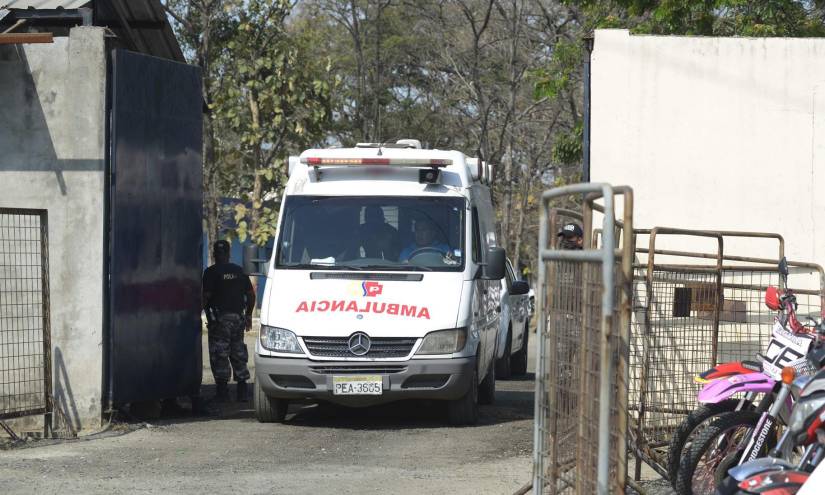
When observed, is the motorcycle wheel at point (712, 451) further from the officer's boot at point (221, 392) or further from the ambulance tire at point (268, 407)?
the officer's boot at point (221, 392)

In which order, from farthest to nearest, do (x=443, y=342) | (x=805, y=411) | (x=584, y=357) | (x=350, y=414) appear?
(x=350, y=414)
(x=443, y=342)
(x=805, y=411)
(x=584, y=357)

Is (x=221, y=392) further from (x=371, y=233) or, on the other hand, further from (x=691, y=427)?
(x=691, y=427)

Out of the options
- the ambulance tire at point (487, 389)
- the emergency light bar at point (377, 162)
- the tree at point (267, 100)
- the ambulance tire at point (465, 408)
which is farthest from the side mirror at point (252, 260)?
the tree at point (267, 100)

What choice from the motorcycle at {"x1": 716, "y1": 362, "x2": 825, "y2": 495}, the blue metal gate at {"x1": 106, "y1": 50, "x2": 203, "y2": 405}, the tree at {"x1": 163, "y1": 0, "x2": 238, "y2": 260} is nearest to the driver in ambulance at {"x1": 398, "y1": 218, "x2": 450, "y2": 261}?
the blue metal gate at {"x1": 106, "y1": 50, "x2": 203, "y2": 405}

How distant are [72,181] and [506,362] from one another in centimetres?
764

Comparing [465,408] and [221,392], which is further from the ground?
[465,408]

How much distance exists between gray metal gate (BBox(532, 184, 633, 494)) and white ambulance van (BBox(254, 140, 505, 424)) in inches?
197

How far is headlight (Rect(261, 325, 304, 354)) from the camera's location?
10750mm

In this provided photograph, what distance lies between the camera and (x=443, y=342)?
10742mm

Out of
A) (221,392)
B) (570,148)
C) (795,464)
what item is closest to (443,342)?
(221,392)

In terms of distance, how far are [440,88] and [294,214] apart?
23197mm

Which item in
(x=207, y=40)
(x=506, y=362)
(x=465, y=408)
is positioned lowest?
(x=506, y=362)

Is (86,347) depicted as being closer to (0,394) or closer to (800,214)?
(0,394)

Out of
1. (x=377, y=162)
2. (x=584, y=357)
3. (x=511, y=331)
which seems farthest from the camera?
(x=511, y=331)
